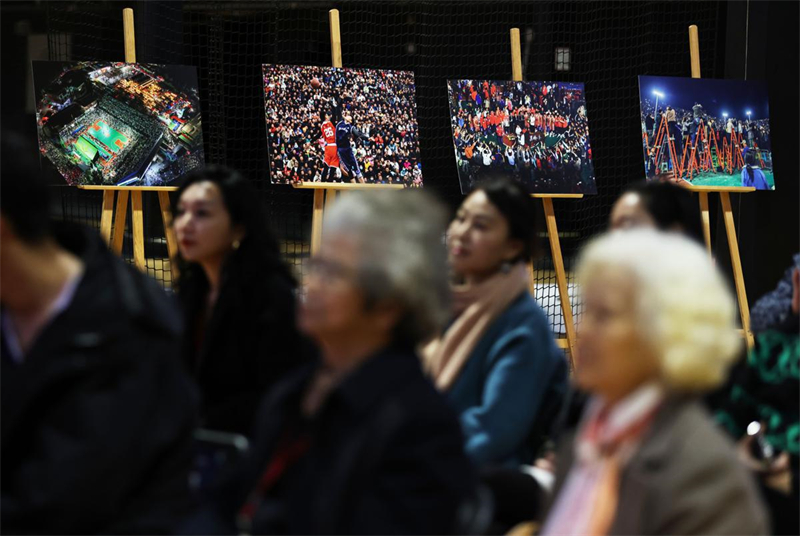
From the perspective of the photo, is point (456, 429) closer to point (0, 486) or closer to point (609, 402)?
point (609, 402)

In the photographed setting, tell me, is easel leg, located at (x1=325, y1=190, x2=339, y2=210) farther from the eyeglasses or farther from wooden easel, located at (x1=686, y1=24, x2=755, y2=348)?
the eyeglasses

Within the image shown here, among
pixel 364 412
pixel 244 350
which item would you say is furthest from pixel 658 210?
pixel 364 412

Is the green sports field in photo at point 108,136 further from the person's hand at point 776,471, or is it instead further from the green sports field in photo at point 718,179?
the person's hand at point 776,471

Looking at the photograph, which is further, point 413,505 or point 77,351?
point 77,351

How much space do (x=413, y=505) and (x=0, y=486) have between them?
73 cm

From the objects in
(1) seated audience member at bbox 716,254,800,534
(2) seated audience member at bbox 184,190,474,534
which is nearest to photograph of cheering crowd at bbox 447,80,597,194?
(1) seated audience member at bbox 716,254,800,534

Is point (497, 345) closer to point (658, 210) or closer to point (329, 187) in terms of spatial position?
point (658, 210)

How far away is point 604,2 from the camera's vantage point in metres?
8.25

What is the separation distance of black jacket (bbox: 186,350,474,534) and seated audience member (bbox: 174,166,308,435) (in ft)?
3.30

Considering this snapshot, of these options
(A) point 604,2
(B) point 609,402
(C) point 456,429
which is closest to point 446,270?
(C) point 456,429

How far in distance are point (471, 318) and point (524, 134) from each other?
389cm

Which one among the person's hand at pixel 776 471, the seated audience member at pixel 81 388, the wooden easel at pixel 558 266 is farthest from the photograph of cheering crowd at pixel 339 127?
the seated audience member at pixel 81 388

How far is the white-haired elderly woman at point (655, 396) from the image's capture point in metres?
1.55

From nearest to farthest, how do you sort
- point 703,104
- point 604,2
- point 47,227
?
point 47,227 → point 703,104 → point 604,2
